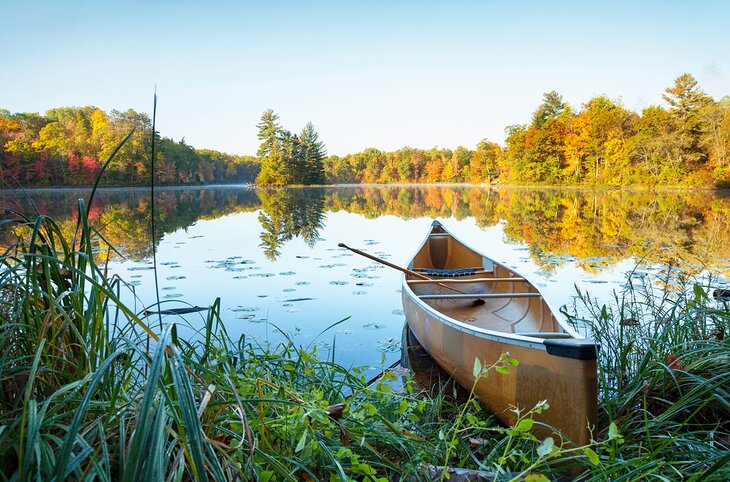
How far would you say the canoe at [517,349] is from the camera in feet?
6.60

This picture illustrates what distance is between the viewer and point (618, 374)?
2613mm

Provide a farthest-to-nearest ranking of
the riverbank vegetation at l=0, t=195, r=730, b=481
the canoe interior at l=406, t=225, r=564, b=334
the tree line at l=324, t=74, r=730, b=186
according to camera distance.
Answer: the tree line at l=324, t=74, r=730, b=186 → the canoe interior at l=406, t=225, r=564, b=334 → the riverbank vegetation at l=0, t=195, r=730, b=481

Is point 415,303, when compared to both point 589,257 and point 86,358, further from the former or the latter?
point 589,257

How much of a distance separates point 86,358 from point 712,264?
8469mm

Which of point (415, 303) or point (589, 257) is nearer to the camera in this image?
point (415, 303)

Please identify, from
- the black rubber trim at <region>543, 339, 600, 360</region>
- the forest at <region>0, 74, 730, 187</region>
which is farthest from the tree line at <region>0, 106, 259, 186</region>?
the black rubber trim at <region>543, 339, 600, 360</region>

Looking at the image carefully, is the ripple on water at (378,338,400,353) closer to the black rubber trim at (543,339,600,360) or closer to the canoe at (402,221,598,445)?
the canoe at (402,221,598,445)

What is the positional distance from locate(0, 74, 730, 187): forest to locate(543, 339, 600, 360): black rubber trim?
43.9ft

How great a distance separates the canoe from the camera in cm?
201

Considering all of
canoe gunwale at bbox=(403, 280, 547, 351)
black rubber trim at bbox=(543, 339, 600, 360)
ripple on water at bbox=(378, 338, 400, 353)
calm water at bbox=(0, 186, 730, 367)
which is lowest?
ripple on water at bbox=(378, 338, 400, 353)

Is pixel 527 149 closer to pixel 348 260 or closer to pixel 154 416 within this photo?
pixel 348 260

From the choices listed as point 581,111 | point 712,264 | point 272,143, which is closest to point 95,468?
point 712,264

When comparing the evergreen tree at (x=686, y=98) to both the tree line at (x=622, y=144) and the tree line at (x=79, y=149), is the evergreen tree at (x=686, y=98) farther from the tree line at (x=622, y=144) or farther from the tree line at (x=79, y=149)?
the tree line at (x=79, y=149)

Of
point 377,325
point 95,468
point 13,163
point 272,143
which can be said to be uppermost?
point 272,143
